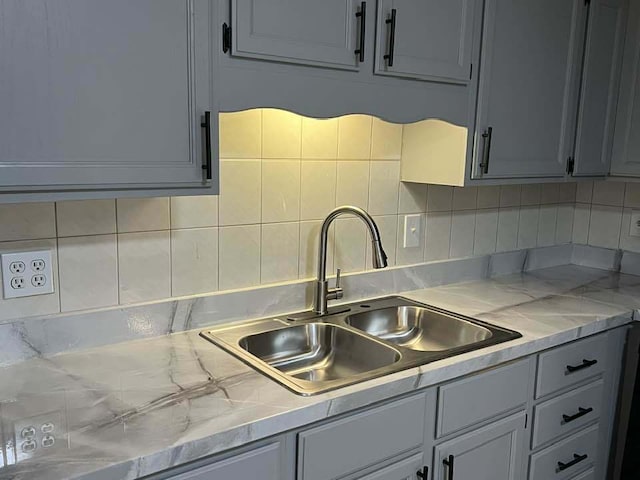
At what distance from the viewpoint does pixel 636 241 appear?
2574mm

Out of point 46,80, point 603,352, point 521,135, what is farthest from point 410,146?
point 46,80

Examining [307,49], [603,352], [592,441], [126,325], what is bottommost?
[592,441]

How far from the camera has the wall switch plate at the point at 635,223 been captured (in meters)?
2.55

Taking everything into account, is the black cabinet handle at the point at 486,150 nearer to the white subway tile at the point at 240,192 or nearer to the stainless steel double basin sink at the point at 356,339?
the stainless steel double basin sink at the point at 356,339

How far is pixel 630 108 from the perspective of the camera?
229 centimetres

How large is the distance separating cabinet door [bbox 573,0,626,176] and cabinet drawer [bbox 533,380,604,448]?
0.80 metres

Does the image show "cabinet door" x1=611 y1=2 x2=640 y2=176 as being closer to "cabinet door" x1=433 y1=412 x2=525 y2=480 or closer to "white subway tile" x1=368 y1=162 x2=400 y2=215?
"white subway tile" x1=368 y1=162 x2=400 y2=215

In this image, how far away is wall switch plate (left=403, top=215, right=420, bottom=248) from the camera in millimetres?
2143

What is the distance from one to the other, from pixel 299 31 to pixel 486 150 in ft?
2.57

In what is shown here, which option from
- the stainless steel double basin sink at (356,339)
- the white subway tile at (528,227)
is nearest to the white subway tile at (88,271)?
the stainless steel double basin sink at (356,339)

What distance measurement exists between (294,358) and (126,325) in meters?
0.48

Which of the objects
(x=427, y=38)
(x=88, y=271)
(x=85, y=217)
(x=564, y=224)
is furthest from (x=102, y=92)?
(x=564, y=224)

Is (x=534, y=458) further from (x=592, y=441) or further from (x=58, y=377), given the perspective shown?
(x=58, y=377)

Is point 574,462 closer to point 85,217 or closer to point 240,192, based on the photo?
point 240,192
